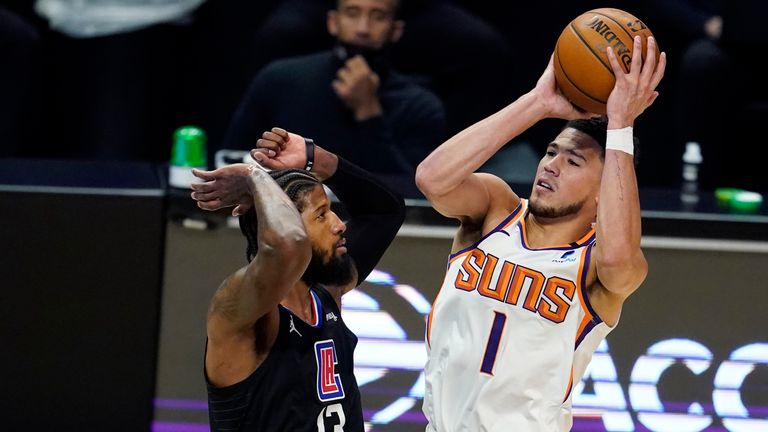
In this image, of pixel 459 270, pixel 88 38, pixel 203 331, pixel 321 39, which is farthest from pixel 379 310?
pixel 88 38

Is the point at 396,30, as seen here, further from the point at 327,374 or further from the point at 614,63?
the point at 327,374

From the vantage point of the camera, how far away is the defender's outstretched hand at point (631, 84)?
13.0 feet

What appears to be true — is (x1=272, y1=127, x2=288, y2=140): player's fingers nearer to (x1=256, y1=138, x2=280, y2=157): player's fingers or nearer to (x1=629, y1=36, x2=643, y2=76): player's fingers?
(x1=256, y1=138, x2=280, y2=157): player's fingers

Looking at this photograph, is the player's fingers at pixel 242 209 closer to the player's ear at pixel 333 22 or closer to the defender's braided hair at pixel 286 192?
the defender's braided hair at pixel 286 192

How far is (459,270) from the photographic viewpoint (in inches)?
167

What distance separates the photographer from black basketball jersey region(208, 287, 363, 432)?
386 centimetres

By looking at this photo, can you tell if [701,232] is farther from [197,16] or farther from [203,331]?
[197,16]

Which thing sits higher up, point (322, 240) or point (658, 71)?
point (658, 71)

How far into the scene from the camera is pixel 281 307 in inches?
157

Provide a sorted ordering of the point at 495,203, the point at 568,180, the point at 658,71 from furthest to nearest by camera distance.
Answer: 1. the point at 495,203
2. the point at 568,180
3. the point at 658,71

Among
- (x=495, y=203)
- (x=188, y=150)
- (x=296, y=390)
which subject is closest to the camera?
(x=296, y=390)

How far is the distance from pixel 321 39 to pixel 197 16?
0.87 m

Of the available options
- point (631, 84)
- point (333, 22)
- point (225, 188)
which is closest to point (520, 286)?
point (631, 84)

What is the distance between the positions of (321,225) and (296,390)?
495mm
